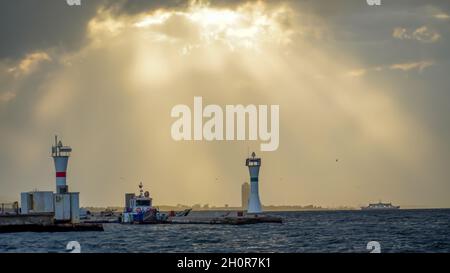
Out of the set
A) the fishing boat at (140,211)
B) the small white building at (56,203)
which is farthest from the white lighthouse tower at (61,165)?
the fishing boat at (140,211)

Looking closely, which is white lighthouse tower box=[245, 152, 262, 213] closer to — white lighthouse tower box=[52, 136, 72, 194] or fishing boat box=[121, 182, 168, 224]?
fishing boat box=[121, 182, 168, 224]

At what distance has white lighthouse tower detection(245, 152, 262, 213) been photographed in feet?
400

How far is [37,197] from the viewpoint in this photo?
80.3m

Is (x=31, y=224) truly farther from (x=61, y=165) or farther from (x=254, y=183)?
(x=254, y=183)

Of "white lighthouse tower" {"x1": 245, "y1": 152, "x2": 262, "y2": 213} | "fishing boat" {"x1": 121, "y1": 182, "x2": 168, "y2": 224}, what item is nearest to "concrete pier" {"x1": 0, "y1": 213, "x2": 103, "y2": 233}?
"fishing boat" {"x1": 121, "y1": 182, "x2": 168, "y2": 224}

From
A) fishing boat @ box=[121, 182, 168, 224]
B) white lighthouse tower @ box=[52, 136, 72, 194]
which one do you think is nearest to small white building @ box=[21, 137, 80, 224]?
white lighthouse tower @ box=[52, 136, 72, 194]

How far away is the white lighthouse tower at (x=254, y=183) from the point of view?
122 m

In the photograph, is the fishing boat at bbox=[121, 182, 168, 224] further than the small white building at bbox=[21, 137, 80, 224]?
Yes

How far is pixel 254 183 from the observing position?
12525cm

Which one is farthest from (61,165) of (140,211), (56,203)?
(140,211)
